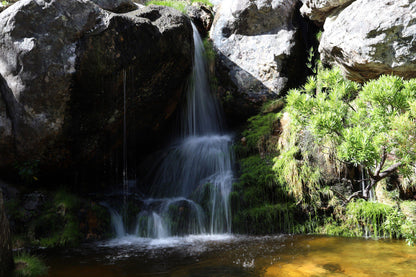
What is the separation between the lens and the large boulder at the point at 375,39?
17.2 ft

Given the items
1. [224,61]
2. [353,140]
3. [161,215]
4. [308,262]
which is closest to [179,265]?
[308,262]

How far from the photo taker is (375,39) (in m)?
5.59

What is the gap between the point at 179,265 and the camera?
3982 millimetres

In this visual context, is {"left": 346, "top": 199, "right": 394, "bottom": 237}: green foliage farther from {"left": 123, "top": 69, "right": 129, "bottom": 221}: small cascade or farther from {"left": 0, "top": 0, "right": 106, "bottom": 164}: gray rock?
{"left": 0, "top": 0, "right": 106, "bottom": 164}: gray rock

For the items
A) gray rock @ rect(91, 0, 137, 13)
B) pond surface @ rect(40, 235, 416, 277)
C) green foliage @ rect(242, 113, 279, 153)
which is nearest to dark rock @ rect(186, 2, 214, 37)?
gray rock @ rect(91, 0, 137, 13)

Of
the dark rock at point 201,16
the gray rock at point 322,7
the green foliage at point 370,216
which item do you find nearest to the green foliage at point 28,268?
the green foliage at point 370,216

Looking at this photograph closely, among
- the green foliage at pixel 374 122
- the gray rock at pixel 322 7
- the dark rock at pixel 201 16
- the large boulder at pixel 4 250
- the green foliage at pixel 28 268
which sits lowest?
the green foliage at pixel 28 268

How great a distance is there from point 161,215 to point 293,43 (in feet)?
20.8

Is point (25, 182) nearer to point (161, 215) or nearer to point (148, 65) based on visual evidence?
point (161, 215)

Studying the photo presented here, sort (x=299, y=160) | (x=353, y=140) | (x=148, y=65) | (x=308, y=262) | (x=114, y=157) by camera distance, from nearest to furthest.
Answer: (x=353, y=140)
(x=308, y=262)
(x=299, y=160)
(x=148, y=65)
(x=114, y=157)

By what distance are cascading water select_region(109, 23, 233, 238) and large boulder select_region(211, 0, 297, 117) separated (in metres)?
0.84

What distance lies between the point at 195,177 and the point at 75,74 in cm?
355

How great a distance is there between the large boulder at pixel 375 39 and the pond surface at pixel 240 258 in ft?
10.6

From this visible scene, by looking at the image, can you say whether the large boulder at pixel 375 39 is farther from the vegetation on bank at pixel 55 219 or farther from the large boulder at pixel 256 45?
the vegetation on bank at pixel 55 219
